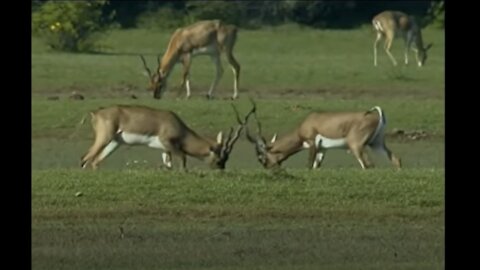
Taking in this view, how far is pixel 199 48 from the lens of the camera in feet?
80.3

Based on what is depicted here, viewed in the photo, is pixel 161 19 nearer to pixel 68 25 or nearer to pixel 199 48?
pixel 68 25

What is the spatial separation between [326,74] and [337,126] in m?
9.15

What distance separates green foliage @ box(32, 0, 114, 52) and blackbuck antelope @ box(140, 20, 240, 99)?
645cm

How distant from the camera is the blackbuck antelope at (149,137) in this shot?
16.0 m

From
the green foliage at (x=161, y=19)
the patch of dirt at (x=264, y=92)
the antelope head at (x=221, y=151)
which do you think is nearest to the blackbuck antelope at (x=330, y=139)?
the antelope head at (x=221, y=151)

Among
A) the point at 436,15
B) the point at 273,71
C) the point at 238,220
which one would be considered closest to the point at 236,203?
the point at 238,220

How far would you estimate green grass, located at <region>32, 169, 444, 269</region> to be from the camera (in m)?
9.94

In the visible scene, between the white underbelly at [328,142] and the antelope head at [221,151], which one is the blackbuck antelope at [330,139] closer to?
the white underbelly at [328,142]

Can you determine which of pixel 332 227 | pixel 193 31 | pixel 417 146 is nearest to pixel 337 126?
pixel 417 146

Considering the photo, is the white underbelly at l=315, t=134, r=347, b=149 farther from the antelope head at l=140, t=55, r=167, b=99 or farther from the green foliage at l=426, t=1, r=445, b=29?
the green foliage at l=426, t=1, r=445, b=29

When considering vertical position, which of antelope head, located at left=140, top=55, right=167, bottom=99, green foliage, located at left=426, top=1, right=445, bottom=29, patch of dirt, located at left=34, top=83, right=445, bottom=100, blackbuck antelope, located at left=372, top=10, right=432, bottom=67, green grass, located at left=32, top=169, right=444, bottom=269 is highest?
green grass, located at left=32, top=169, right=444, bottom=269

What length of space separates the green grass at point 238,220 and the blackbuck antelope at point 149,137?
7.44ft

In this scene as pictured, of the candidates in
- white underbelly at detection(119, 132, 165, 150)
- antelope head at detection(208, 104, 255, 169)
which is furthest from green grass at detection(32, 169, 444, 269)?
white underbelly at detection(119, 132, 165, 150)
